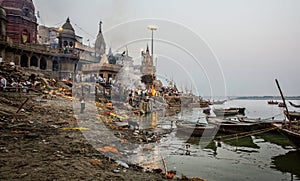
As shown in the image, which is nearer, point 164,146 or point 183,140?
point 164,146

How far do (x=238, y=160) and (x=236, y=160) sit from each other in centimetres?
11

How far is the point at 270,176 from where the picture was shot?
9102 mm

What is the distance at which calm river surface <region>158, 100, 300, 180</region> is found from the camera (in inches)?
359

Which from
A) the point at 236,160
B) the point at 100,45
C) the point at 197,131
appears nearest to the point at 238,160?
the point at 236,160

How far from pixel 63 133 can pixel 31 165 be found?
4.39 meters

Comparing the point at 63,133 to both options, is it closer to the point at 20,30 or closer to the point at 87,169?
the point at 87,169

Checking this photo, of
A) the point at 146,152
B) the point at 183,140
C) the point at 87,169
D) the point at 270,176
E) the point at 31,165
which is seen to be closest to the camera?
the point at 31,165

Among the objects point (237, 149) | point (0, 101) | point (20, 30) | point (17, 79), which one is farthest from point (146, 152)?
point (20, 30)

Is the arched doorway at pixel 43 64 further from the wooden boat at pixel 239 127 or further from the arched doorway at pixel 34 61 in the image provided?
the wooden boat at pixel 239 127

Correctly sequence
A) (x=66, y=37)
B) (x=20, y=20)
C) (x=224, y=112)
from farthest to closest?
(x=66, y=37)
(x=224, y=112)
(x=20, y=20)

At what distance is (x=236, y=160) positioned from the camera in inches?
443

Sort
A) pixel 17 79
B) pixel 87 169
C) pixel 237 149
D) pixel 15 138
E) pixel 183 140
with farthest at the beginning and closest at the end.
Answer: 1. pixel 17 79
2. pixel 183 140
3. pixel 237 149
4. pixel 15 138
5. pixel 87 169

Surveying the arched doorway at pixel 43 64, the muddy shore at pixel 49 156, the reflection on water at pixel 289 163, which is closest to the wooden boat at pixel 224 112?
the reflection on water at pixel 289 163

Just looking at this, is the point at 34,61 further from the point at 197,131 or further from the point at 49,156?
the point at 49,156
